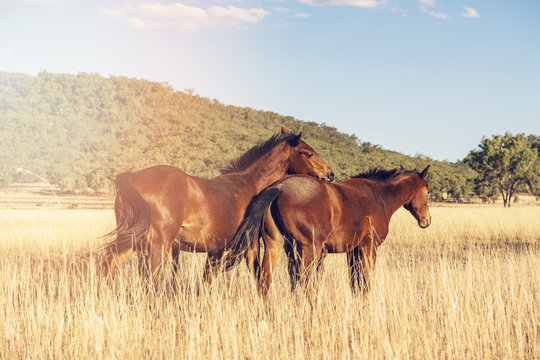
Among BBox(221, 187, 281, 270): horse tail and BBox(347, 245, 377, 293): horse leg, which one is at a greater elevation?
BBox(221, 187, 281, 270): horse tail

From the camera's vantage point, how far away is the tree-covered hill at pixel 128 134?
66.1m

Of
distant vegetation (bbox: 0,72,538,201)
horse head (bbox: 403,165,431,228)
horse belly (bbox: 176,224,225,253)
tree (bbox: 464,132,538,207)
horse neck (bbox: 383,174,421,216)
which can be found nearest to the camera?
horse belly (bbox: 176,224,225,253)

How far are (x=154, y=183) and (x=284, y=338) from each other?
262 cm

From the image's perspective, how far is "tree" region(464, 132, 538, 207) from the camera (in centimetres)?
5294

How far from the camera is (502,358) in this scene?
434 centimetres

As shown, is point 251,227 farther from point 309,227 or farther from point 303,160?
point 303,160

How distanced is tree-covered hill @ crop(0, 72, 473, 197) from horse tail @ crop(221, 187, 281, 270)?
52154mm

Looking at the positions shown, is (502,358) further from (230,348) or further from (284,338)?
(230,348)

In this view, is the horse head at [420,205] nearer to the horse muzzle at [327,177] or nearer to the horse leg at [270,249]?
the horse muzzle at [327,177]

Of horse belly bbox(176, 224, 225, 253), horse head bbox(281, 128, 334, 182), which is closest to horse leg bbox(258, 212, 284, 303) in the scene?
horse belly bbox(176, 224, 225, 253)

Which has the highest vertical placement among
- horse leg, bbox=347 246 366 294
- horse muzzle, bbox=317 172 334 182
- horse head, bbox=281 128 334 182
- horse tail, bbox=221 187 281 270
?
horse head, bbox=281 128 334 182

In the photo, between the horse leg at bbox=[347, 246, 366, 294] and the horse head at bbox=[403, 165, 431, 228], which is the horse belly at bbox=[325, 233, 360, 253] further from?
the horse head at bbox=[403, 165, 431, 228]

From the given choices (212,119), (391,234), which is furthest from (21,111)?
(391,234)

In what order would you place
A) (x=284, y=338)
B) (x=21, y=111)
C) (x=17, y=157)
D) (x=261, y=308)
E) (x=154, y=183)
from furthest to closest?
(x=21, y=111), (x=17, y=157), (x=154, y=183), (x=261, y=308), (x=284, y=338)
